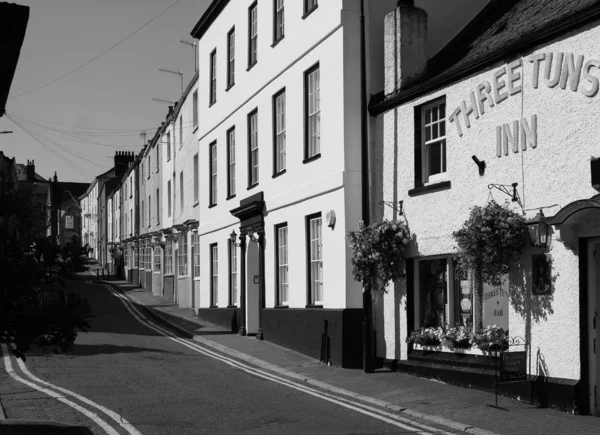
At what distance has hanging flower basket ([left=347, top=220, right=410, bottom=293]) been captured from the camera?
51.0 ft

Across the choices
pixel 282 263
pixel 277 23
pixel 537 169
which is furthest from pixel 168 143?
pixel 537 169

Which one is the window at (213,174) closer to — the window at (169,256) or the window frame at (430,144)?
the window at (169,256)

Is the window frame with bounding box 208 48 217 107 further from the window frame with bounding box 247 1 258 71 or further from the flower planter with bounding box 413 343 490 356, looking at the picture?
the flower planter with bounding box 413 343 490 356

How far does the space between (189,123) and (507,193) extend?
2484cm

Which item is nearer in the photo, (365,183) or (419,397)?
(419,397)

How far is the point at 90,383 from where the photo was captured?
48.2 ft

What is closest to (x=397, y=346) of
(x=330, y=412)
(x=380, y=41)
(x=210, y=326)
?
(x=330, y=412)

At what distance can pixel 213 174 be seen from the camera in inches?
1139

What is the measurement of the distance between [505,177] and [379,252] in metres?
3.41

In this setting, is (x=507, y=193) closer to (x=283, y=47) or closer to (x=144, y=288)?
(x=283, y=47)

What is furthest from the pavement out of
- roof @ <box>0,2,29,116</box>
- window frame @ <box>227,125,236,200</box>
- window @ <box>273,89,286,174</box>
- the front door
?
roof @ <box>0,2,29,116</box>

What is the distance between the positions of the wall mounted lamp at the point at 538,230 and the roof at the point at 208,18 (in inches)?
674

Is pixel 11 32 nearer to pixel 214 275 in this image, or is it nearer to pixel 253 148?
pixel 253 148

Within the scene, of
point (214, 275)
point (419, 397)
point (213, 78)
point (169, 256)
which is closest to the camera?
point (419, 397)
